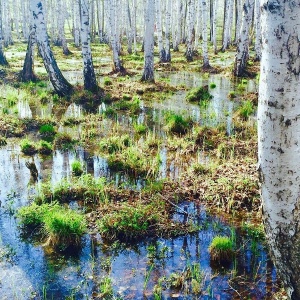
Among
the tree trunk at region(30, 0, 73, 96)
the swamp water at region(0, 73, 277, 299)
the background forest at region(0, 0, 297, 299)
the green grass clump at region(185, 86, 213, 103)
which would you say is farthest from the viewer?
the green grass clump at region(185, 86, 213, 103)

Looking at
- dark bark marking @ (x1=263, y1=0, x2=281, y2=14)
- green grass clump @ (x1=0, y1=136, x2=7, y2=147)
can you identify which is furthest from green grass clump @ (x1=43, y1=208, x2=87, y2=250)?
green grass clump @ (x1=0, y1=136, x2=7, y2=147)

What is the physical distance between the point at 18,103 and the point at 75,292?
38.2 feet

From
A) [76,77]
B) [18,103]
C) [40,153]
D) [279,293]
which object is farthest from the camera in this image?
[76,77]

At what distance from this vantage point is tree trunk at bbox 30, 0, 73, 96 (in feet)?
51.6

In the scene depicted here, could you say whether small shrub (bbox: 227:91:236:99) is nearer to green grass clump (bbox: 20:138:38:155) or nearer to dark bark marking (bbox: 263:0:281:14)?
green grass clump (bbox: 20:138:38:155)

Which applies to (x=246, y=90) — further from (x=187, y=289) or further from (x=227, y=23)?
(x=227, y=23)

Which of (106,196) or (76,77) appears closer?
(106,196)

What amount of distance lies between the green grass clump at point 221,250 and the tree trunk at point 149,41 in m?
13.5

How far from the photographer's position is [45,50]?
1628cm

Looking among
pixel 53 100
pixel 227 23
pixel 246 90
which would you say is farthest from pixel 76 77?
pixel 227 23

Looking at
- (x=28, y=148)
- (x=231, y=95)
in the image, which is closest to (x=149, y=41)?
(x=231, y=95)

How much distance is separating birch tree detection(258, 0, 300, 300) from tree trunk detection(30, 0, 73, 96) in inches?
543

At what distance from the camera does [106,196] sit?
7527mm

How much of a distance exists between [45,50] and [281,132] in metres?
14.2
